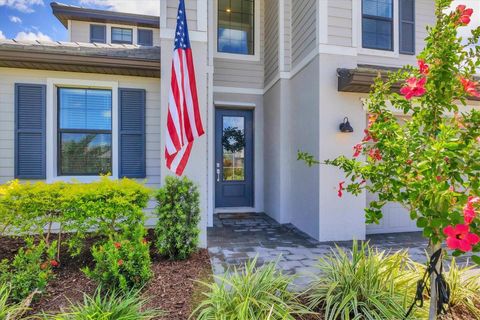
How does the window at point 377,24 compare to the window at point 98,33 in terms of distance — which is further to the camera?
the window at point 98,33

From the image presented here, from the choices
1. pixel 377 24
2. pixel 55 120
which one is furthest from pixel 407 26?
pixel 55 120

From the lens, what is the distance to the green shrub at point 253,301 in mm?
2076

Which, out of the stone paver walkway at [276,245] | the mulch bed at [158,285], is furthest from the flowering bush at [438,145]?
the mulch bed at [158,285]

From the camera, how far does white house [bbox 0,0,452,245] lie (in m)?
4.25

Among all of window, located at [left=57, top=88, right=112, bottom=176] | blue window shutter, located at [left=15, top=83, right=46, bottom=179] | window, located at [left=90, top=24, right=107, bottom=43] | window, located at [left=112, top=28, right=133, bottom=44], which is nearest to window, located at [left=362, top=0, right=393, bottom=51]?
window, located at [left=57, top=88, right=112, bottom=176]

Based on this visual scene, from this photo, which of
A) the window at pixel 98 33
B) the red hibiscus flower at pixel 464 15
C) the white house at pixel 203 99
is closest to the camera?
the red hibiscus flower at pixel 464 15

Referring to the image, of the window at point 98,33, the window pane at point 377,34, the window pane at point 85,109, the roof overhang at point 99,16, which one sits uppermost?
the roof overhang at point 99,16

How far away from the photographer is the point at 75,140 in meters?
4.74

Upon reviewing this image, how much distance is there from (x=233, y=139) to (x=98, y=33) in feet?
30.8

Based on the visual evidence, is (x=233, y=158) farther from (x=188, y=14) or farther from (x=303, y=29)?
(x=188, y=14)

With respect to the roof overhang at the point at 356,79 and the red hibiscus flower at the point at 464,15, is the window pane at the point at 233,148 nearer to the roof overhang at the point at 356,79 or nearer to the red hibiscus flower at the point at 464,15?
the roof overhang at the point at 356,79

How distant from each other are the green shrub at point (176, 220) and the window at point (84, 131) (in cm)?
191

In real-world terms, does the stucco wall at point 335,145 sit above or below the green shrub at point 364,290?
above

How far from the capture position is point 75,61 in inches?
167
